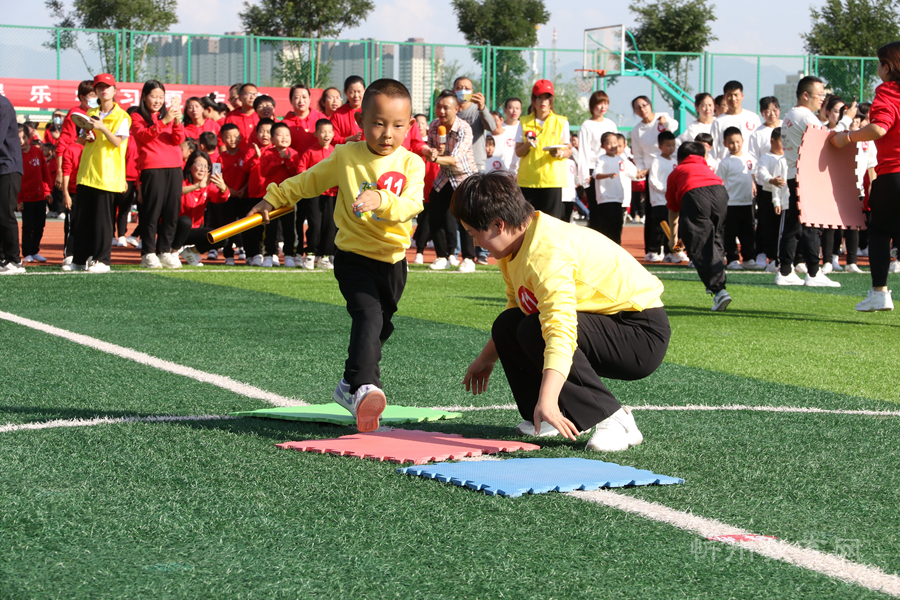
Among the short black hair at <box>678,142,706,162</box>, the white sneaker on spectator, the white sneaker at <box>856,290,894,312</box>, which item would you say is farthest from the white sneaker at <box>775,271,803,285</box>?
the white sneaker on spectator

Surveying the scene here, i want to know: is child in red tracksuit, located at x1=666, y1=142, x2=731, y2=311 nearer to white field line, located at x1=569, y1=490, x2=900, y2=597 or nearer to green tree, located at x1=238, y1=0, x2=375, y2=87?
white field line, located at x1=569, y1=490, x2=900, y2=597

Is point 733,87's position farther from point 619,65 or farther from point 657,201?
point 619,65

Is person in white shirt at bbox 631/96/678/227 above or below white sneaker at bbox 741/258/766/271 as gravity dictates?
above

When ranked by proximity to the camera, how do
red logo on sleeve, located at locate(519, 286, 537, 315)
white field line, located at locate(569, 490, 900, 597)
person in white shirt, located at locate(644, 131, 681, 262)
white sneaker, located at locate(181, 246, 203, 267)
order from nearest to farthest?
white field line, located at locate(569, 490, 900, 597), red logo on sleeve, located at locate(519, 286, 537, 315), white sneaker, located at locate(181, 246, 203, 267), person in white shirt, located at locate(644, 131, 681, 262)

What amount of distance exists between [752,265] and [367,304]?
11.3 metres

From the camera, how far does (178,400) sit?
4816 millimetres

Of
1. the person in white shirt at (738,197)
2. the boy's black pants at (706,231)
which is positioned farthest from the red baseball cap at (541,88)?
the person in white shirt at (738,197)

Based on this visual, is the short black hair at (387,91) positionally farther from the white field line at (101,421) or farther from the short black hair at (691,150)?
the short black hair at (691,150)

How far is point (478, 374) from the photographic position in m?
4.19

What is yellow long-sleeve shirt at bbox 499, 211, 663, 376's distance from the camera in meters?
3.49

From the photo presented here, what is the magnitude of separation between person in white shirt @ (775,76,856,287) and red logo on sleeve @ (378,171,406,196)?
699cm

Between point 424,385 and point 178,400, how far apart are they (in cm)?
128

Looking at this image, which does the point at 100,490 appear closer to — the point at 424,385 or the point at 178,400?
the point at 178,400

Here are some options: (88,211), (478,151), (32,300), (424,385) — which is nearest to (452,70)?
(478,151)
